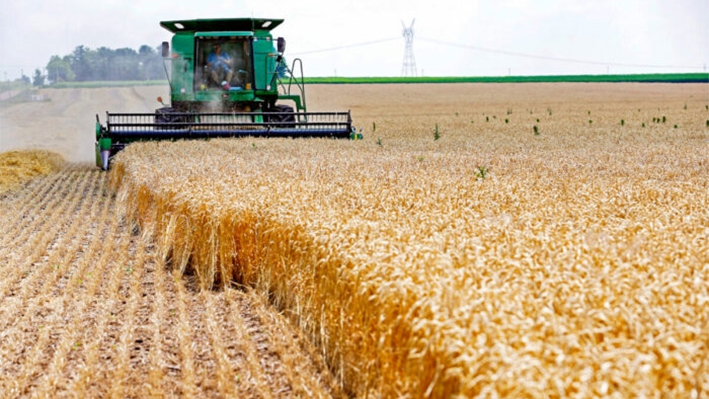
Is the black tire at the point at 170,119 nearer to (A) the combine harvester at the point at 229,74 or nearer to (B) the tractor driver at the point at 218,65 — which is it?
(A) the combine harvester at the point at 229,74

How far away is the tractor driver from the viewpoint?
749 inches

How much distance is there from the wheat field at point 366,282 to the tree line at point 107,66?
1548 cm

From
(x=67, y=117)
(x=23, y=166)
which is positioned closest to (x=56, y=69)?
(x=67, y=117)

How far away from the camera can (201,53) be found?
1894 centimetres

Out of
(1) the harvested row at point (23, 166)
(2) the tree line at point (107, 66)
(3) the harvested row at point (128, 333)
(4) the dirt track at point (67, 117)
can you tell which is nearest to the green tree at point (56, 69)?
(2) the tree line at point (107, 66)

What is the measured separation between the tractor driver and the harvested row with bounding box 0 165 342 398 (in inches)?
363

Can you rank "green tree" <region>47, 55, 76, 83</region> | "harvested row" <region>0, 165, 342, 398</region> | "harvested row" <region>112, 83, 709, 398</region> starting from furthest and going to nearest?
1. "green tree" <region>47, 55, 76, 83</region>
2. "harvested row" <region>0, 165, 342, 398</region>
3. "harvested row" <region>112, 83, 709, 398</region>

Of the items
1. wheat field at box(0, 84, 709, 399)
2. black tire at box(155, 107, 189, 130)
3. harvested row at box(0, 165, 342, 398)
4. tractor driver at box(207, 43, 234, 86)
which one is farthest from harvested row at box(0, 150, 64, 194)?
harvested row at box(0, 165, 342, 398)

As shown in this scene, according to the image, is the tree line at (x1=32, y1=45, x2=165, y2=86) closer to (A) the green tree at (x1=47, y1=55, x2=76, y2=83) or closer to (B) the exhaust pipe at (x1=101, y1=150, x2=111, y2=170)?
(A) the green tree at (x1=47, y1=55, x2=76, y2=83)

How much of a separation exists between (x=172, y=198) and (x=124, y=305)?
6.84 feet

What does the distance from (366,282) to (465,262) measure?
54cm

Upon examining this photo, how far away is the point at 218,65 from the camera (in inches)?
750

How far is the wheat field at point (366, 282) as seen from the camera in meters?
3.53

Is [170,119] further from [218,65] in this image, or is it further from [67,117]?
[67,117]
